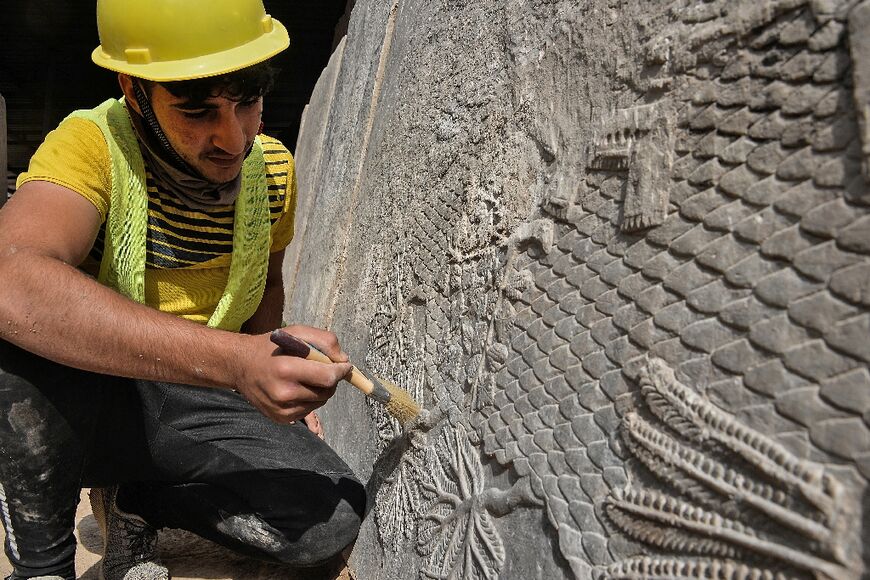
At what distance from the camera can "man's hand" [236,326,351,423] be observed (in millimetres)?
1171

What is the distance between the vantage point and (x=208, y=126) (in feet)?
4.88

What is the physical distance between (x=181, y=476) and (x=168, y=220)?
69cm

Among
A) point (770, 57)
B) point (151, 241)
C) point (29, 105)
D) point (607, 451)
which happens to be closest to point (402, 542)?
point (607, 451)

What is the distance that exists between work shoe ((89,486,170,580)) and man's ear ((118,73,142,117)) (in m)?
1.10

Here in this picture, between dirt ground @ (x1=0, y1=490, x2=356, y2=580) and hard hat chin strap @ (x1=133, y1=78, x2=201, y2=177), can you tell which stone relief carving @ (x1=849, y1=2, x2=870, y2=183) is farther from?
dirt ground @ (x1=0, y1=490, x2=356, y2=580)

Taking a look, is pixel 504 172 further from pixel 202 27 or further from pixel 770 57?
pixel 202 27

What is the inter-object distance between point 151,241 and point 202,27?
54 cm

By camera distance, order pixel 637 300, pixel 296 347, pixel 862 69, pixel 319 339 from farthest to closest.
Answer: pixel 319 339, pixel 296 347, pixel 637 300, pixel 862 69

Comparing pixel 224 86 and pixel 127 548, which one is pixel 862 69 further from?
pixel 127 548

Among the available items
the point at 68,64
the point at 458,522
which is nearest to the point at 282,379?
the point at 458,522

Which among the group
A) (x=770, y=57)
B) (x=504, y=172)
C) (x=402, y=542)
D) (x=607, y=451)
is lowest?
(x=402, y=542)

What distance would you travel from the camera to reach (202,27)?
1.46 metres

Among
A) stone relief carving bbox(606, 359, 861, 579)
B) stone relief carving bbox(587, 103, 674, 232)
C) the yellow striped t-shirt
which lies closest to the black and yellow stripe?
the yellow striped t-shirt

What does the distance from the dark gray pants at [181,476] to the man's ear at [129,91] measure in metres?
0.63
